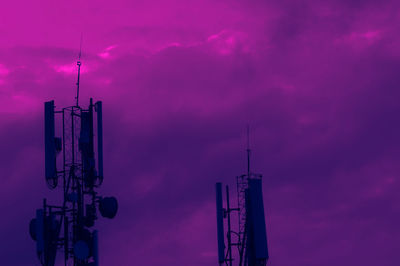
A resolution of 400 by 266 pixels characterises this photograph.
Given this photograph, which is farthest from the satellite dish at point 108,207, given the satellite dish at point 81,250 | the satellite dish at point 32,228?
the satellite dish at point 32,228

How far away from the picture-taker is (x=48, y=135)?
48.1m

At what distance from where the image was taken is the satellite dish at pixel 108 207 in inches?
1887

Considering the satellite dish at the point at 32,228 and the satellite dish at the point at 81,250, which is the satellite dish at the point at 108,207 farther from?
the satellite dish at the point at 32,228

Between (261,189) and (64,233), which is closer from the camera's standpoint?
(64,233)

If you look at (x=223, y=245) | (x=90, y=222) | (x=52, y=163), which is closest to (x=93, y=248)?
(x=90, y=222)

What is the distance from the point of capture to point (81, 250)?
46719 millimetres

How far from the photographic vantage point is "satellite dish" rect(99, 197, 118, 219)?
4794cm

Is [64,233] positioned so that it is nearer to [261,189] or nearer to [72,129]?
[72,129]

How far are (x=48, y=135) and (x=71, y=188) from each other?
10.8 ft

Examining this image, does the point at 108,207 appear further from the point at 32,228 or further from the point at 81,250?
the point at 32,228

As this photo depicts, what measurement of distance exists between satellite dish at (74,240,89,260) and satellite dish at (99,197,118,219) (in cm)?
220

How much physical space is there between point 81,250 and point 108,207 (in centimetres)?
290

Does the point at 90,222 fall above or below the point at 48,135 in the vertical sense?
below

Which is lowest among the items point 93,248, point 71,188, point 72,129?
point 93,248
